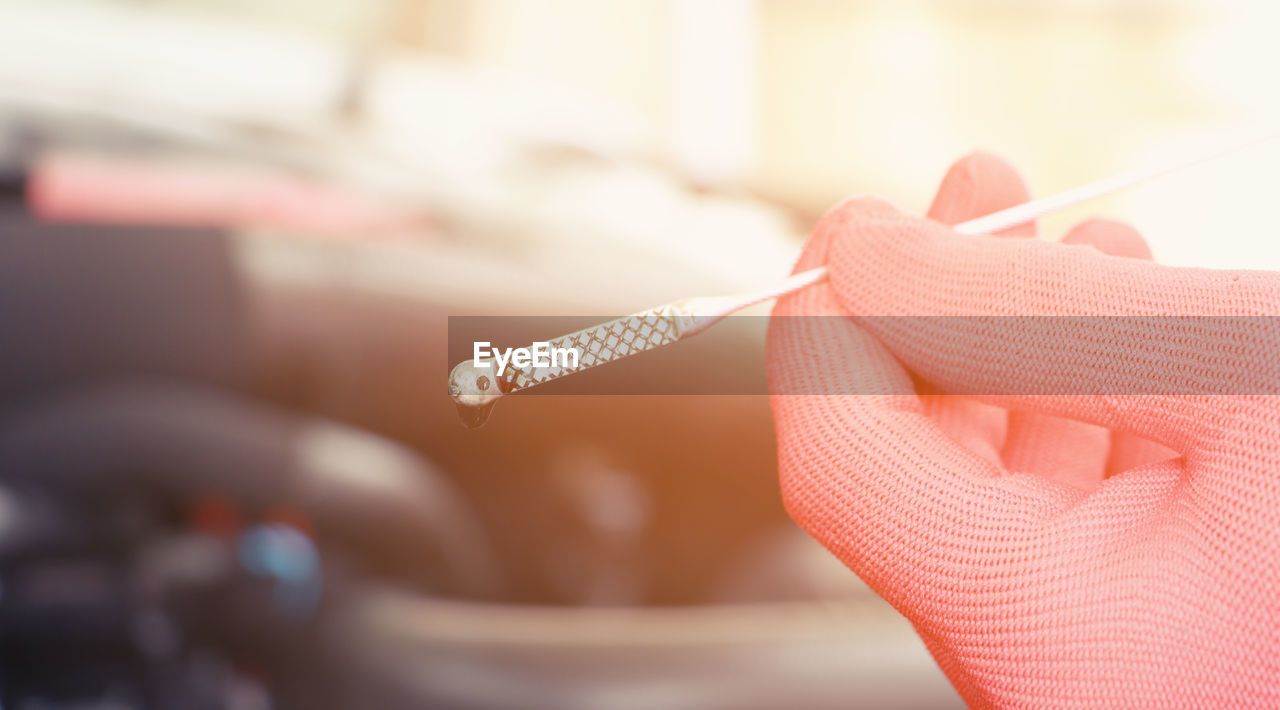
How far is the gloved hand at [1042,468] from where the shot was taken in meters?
0.25

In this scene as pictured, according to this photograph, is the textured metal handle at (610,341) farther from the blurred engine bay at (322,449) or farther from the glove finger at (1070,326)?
the blurred engine bay at (322,449)

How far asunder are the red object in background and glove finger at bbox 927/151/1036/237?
2.30 ft

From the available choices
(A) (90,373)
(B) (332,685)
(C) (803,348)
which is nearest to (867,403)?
(C) (803,348)

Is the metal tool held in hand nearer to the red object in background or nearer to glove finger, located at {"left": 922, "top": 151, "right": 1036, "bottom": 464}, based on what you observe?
glove finger, located at {"left": 922, "top": 151, "right": 1036, "bottom": 464}

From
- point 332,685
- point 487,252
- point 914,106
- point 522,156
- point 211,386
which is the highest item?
point 914,106

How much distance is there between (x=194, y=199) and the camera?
85 cm

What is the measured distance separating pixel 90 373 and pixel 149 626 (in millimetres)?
233

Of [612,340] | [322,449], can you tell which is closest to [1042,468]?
[612,340]

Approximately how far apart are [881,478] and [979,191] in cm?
12

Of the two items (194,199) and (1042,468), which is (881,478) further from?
(194,199)

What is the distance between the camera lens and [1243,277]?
258 millimetres

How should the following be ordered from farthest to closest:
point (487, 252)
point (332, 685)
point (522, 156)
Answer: point (522, 156), point (487, 252), point (332, 685)

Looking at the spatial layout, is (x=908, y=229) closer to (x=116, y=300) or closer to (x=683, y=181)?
(x=116, y=300)

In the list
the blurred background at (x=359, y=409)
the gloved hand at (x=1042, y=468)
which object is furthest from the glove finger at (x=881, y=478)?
the blurred background at (x=359, y=409)
